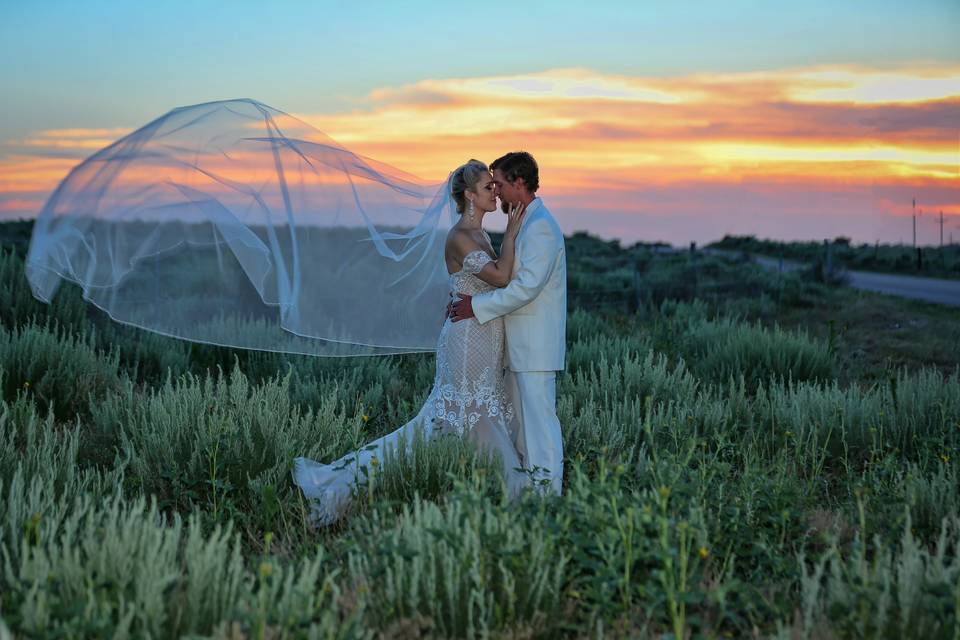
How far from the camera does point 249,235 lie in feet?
22.5

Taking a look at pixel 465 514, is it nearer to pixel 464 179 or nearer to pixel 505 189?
pixel 505 189

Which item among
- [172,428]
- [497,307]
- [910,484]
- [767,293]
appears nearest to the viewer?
[910,484]

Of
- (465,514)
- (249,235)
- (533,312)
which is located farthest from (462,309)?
(465,514)

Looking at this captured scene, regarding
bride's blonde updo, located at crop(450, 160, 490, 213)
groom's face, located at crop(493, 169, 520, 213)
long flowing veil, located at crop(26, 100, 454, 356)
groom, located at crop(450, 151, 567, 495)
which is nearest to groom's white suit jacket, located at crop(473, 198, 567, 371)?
groom, located at crop(450, 151, 567, 495)

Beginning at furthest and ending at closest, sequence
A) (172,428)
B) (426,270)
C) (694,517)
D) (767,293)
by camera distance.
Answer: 1. (767,293)
2. (426,270)
3. (172,428)
4. (694,517)

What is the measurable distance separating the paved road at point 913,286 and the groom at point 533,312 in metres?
19.8

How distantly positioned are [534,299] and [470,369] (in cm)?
73

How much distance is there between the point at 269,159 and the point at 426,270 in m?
1.45

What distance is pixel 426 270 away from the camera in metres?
7.48

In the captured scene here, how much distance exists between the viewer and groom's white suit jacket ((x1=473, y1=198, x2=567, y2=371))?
5.90 meters

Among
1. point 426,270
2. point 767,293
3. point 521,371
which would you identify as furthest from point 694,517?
point 767,293

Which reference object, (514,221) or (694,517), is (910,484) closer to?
(694,517)

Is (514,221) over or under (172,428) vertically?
over

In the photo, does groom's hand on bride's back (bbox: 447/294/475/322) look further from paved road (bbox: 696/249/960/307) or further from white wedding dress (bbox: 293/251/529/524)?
paved road (bbox: 696/249/960/307)
